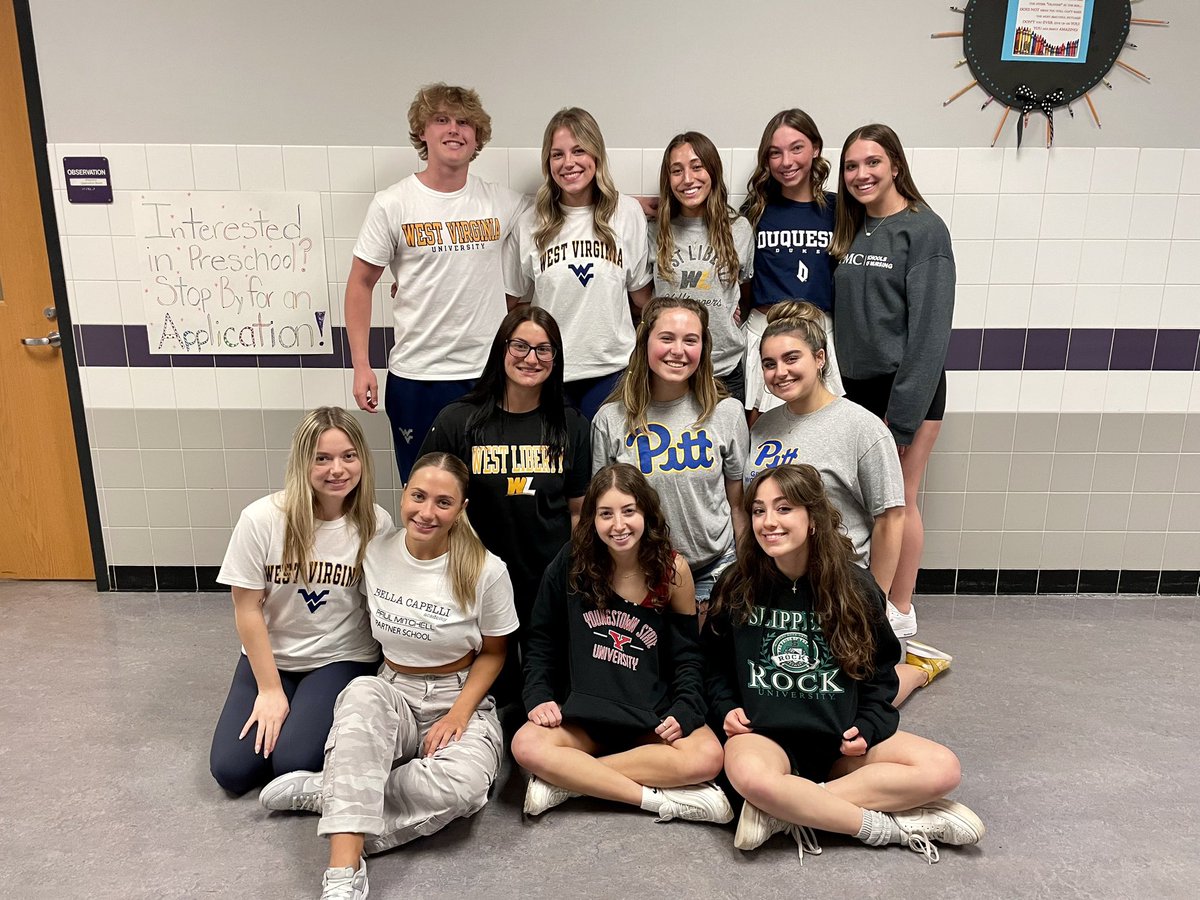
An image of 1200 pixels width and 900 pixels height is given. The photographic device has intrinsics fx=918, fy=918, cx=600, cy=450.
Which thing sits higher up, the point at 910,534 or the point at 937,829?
the point at 910,534

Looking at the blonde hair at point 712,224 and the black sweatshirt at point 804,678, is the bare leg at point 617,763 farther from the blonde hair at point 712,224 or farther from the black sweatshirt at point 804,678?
the blonde hair at point 712,224

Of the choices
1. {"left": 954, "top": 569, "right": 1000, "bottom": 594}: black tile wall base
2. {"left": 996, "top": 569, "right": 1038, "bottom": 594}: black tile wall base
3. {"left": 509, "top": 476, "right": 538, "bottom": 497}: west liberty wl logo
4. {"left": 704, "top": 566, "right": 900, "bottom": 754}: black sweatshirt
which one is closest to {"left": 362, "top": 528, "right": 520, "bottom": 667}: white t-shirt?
{"left": 509, "top": 476, "right": 538, "bottom": 497}: west liberty wl logo

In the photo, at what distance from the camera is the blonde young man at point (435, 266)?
113 inches

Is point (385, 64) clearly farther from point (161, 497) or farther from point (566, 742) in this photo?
point (566, 742)

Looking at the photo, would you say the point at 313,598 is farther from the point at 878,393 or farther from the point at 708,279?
the point at 878,393

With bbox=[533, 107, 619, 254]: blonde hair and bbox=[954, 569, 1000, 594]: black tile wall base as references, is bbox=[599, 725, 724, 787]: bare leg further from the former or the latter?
bbox=[954, 569, 1000, 594]: black tile wall base

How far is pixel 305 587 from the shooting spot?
8.04 ft

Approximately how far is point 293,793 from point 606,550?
3.18ft

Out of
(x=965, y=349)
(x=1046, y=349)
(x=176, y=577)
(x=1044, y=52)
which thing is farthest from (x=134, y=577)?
(x=1044, y=52)

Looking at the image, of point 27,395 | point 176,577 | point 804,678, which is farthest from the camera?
point 176,577

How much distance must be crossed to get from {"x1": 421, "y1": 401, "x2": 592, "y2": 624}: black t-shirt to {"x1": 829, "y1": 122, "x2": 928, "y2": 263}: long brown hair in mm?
1039

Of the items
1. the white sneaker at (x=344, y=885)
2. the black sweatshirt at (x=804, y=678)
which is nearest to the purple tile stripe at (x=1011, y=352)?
the black sweatshirt at (x=804, y=678)

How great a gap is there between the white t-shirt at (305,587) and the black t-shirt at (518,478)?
0.91 feet

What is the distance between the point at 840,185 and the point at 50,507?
324cm
